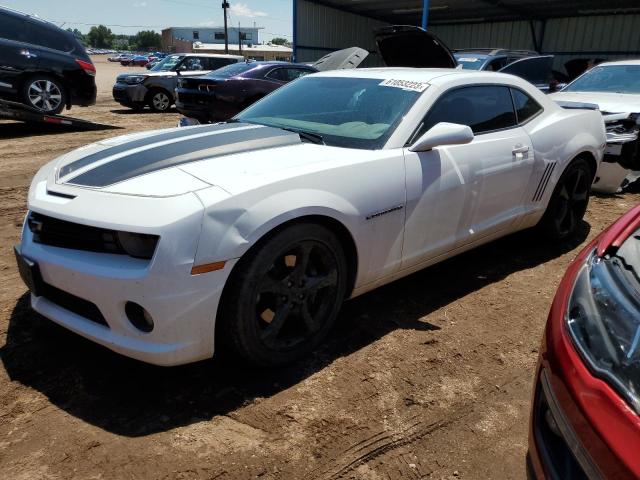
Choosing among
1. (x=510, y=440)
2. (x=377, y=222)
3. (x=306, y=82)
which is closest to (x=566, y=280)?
(x=510, y=440)

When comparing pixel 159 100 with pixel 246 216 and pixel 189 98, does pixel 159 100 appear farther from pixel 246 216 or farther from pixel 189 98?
pixel 246 216

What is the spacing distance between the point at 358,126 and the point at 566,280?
1.69m

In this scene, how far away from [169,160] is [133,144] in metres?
0.51

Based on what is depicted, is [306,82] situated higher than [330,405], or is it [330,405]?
[306,82]

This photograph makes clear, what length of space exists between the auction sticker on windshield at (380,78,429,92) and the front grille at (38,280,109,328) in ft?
7.22

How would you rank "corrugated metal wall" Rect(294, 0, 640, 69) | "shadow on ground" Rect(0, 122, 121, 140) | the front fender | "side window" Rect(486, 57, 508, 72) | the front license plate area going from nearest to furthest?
the front fender → the front license plate area → "shadow on ground" Rect(0, 122, 121, 140) → "side window" Rect(486, 57, 508, 72) → "corrugated metal wall" Rect(294, 0, 640, 69)

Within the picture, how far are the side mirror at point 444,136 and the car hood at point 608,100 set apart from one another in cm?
391

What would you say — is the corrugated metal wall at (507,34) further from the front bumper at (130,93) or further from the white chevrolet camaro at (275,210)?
the white chevrolet camaro at (275,210)

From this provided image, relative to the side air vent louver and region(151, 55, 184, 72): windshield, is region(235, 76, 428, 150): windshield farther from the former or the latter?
region(151, 55, 184, 72): windshield

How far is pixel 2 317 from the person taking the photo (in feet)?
9.82

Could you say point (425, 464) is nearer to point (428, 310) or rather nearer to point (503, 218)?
point (428, 310)

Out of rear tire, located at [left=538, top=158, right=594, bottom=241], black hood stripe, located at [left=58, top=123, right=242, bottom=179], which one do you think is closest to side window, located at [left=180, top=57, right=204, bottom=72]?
black hood stripe, located at [left=58, top=123, right=242, bottom=179]

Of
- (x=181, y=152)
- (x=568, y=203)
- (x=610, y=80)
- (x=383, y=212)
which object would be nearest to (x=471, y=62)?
(x=610, y=80)

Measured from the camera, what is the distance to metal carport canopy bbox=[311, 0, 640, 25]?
2036 cm
